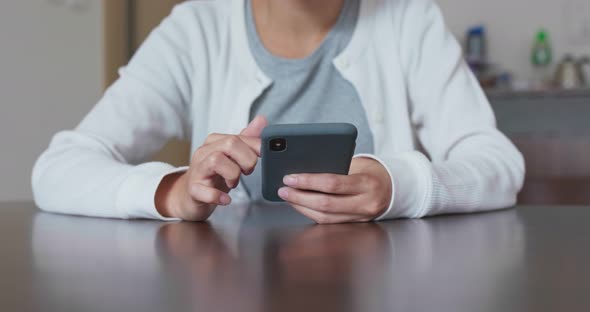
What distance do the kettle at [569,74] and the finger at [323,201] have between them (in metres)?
2.42

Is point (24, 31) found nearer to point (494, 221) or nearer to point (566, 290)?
point (494, 221)

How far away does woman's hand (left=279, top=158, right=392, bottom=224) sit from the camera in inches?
25.3

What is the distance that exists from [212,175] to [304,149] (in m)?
0.12

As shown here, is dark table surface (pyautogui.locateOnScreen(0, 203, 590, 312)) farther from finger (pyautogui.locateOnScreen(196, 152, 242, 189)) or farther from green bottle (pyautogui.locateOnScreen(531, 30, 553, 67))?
green bottle (pyautogui.locateOnScreen(531, 30, 553, 67))

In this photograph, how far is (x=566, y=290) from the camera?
34 cm

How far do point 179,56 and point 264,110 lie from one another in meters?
0.17

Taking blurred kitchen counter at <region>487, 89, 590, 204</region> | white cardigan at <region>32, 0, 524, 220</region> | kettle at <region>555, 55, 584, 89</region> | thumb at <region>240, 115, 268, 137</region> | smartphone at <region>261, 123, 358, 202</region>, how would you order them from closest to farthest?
1. smartphone at <region>261, 123, 358, 202</region>
2. thumb at <region>240, 115, 268, 137</region>
3. white cardigan at <region>32, 0, 524, 220</region>
4. blurred kitchen counter at <region>487, 89, 590, 204</region>
5. kettle at <region>555, 55, 584, 89</region>

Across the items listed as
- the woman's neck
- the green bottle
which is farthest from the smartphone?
the green bottle

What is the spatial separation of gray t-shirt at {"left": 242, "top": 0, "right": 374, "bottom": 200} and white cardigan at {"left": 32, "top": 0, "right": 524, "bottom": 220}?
0.02 meters

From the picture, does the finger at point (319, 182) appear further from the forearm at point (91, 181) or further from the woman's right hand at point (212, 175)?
the forearm at point (91, 181)

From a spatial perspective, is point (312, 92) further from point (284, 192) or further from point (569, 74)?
point (569, 74)

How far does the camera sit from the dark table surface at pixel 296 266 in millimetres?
312

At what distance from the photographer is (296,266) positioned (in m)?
0.41

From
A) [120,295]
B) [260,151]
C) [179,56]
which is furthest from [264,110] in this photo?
[120,295]
